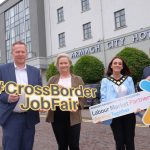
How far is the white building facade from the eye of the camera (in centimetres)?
2542

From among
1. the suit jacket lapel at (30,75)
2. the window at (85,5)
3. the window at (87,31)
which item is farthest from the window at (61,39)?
the suit jacket lapel at (30,75)

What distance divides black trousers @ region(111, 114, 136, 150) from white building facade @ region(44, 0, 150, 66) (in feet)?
60.2

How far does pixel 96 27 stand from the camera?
A: 29.2 metres

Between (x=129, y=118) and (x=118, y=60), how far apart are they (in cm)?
88

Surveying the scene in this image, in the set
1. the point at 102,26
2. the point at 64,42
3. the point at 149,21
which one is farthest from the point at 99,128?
the point at 64,42

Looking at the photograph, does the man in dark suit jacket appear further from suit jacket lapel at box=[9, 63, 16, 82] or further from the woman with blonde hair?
the woman with blonde hair

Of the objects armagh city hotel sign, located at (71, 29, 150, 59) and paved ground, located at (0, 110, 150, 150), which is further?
armagh city hotel sign, located at (71, 29, 150, 59)

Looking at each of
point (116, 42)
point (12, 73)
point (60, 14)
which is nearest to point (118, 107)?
point (12, 73)

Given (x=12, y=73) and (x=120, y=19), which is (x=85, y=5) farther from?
(x=12, y=73)

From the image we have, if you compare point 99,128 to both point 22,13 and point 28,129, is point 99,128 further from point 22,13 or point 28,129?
point 22,13

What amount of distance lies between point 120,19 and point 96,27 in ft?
8.87

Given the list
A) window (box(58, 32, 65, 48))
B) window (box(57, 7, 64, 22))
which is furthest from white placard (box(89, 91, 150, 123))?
window (box(57, 7, 64, 22))

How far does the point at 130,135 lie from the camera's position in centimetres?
534

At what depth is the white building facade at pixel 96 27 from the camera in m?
25.4
